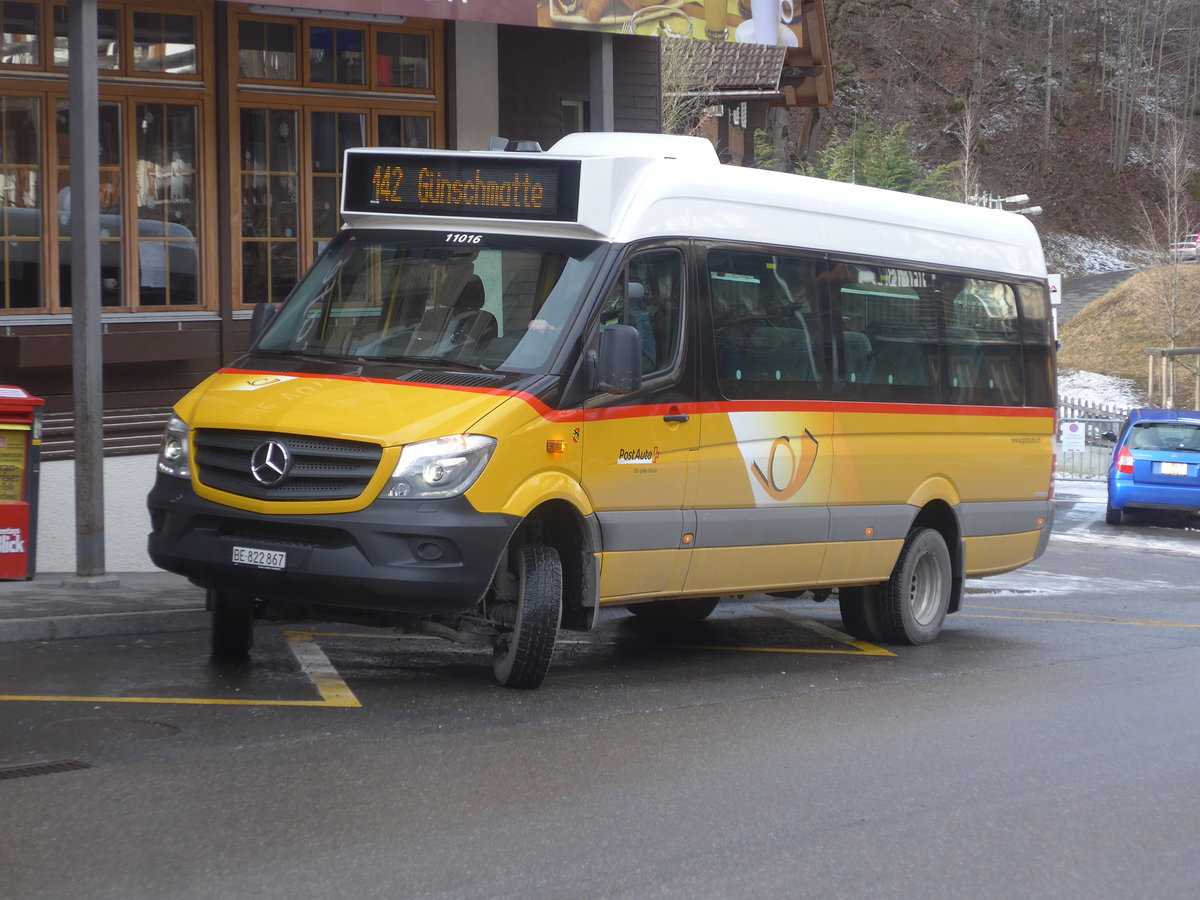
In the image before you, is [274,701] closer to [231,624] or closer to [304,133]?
[231,624]

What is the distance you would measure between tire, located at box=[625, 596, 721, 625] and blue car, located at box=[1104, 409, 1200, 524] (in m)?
13.2

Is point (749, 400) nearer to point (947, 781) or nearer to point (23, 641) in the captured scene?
point (947, 781)

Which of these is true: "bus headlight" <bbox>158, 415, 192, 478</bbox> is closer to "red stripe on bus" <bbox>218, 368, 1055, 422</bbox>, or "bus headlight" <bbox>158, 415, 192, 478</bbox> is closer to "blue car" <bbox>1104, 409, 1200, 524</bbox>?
"red stripe on bus" <bbox>218, 368, 1055, 422</bbox>

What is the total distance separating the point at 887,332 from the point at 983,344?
1368 mm

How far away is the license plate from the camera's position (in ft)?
25.0

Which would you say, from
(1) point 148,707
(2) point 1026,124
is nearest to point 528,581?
(1) point 148,707

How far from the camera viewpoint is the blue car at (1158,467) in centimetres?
2317

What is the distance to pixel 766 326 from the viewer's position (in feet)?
31.6

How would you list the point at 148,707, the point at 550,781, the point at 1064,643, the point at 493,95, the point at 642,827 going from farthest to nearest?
the point at 493,95 → the point at 1064,643 → the point at 148,707 → the point at 550,781 → the point at 642,827

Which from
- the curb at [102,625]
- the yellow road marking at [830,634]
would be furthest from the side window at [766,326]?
the curb at [102,625]

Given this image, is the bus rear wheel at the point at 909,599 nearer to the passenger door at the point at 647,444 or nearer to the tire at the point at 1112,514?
the passenger door at the point at 647,444

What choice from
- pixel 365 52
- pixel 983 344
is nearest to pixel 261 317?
pixel 983 344

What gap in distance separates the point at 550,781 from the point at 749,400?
3.50m

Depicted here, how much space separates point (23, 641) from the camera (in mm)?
9555
